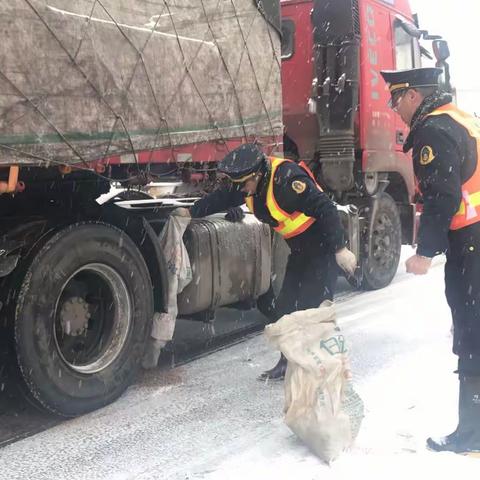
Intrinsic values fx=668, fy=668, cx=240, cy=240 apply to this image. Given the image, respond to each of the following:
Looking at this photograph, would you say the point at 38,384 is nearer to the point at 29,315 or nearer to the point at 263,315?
the point at 29,315

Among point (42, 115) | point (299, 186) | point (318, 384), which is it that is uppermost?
point (42, 115)

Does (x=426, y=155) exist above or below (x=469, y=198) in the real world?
above

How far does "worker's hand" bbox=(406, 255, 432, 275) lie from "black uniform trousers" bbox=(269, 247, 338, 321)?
1155 mm

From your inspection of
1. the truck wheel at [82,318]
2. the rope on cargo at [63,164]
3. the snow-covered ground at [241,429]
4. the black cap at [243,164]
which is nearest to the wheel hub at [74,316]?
the truck wheel at [82,318]

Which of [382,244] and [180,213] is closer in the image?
[180,213]

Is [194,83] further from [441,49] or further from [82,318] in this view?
[441,49]

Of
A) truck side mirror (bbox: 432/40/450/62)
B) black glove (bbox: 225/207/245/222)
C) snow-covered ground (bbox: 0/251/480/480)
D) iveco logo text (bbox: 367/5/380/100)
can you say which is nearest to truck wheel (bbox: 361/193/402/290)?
iveco logo text (bbox: 367/5/380/100)

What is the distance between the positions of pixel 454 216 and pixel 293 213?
1191 mm

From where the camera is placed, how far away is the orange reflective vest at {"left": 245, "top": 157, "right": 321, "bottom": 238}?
4.16 metres

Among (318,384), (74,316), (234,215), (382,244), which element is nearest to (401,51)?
(382,244)

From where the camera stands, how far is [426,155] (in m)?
3.22

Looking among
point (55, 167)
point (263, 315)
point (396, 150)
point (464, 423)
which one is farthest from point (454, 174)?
point (396, 150)

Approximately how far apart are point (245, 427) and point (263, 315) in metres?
2.86

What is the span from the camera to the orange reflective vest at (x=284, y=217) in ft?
13.6
